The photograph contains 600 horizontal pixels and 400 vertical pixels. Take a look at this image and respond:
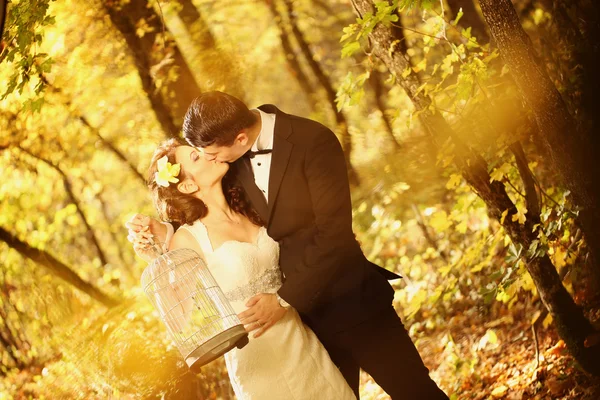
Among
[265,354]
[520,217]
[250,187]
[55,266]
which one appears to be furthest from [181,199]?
[55,266]

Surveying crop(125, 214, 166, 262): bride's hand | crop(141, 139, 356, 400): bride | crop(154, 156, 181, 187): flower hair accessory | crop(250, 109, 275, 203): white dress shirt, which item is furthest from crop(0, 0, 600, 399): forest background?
crop(125, 214, 166, 262): bride's hand

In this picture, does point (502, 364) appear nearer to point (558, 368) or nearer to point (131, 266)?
point (558, 368)

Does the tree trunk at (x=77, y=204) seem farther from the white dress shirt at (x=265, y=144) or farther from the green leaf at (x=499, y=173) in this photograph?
the green leaf at (x=499, y=173)

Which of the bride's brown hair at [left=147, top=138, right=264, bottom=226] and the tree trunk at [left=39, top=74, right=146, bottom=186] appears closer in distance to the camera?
the bride's brown hair at [left=147, top=138, right=264, bottom=226]

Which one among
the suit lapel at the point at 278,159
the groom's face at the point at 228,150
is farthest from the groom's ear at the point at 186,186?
the suit lapel at the point at 278,159

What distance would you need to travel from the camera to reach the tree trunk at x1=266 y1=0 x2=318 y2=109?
629cm

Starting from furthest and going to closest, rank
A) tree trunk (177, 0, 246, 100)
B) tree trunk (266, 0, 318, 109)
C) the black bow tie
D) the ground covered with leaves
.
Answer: tree trunk (266, 0, 318, 109), tree trunk (177, 0, 246, 100), the ground covered with leaves, the black bow tie

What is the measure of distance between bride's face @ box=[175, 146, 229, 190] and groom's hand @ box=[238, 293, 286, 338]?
1.93 feet

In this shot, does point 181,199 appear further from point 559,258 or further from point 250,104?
point 250,104

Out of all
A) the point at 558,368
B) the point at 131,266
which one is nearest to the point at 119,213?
the point at 131,266

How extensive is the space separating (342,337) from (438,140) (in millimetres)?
1249

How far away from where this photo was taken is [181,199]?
8.41 ft

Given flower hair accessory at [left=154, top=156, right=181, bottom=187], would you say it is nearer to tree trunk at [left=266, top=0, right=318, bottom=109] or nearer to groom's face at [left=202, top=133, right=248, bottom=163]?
groom's face at [left=202, top=133, right=248, bottom=163]

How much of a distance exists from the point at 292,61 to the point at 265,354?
451cm
